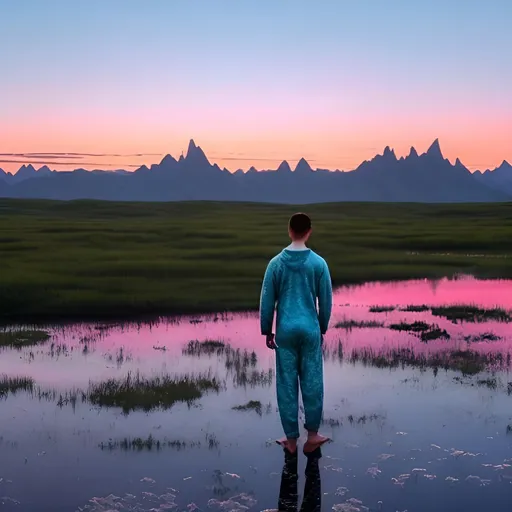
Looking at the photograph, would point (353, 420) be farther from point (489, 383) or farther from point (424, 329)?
point (424, 329)

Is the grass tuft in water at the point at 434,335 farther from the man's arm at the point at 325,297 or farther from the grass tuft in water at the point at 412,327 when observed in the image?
the man's arm at the point at 325,297

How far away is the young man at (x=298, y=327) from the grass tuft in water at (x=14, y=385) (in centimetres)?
591

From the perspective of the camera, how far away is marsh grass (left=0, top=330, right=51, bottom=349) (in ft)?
61.9

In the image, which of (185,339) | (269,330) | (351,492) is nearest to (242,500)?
(351,492)

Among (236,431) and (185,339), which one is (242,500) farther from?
(185,339)

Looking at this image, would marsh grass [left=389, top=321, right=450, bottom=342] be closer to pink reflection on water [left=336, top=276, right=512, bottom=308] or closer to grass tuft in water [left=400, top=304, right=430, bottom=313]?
grass tuft in water [left=400, top=304, right=430, bottom=313]

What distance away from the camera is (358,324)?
21.9m

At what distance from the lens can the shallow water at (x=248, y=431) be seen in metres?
8.25

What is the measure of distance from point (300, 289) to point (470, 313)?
15.9 metres

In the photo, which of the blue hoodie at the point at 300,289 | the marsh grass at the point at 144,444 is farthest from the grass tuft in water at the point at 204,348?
the blue hoodie at the point at 300,289

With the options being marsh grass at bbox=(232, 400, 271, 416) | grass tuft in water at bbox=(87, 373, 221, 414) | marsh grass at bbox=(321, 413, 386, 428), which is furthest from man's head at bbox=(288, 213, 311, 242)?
grass tuft in water at bbox=(87, 373, 221, 414)

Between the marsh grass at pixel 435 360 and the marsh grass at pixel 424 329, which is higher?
the marsh grass at pixel 435 360

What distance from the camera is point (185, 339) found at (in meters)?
19.6

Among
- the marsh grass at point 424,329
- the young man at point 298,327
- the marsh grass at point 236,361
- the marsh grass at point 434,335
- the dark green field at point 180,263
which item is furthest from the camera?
the dark green field at point 180,263
